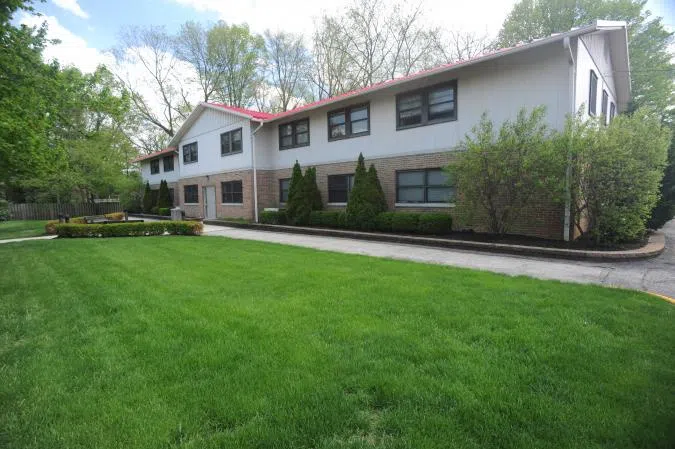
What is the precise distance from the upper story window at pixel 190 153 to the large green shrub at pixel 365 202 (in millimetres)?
14746

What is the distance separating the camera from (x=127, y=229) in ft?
46.1

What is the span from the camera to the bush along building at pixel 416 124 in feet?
33.3

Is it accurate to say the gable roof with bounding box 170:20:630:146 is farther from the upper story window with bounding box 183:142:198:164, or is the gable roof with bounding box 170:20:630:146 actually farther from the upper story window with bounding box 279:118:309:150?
the upper story window with bounding box 183:142:198:164

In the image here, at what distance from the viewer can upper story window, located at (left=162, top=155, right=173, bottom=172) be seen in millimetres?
28723

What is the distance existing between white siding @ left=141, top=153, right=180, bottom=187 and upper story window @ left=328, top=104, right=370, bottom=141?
16.2m

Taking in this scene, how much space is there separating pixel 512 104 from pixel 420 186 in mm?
3811

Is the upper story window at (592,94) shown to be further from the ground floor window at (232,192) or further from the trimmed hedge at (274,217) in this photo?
the ground floor window at (232,192)

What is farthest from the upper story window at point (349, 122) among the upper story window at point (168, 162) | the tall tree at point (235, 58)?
the tall tree at point (235, 58)

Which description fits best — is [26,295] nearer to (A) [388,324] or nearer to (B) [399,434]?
(A) [388,324]

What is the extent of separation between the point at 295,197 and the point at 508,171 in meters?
9.05

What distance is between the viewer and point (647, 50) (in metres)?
22.7

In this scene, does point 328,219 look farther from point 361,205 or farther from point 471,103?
point 471,103

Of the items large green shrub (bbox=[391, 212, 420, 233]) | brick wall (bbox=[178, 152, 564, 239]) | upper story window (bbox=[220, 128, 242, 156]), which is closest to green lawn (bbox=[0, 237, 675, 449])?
brick wall (bbox=[178, 152, 564, 239])

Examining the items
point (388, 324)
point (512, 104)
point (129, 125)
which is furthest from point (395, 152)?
point (129, 125)
